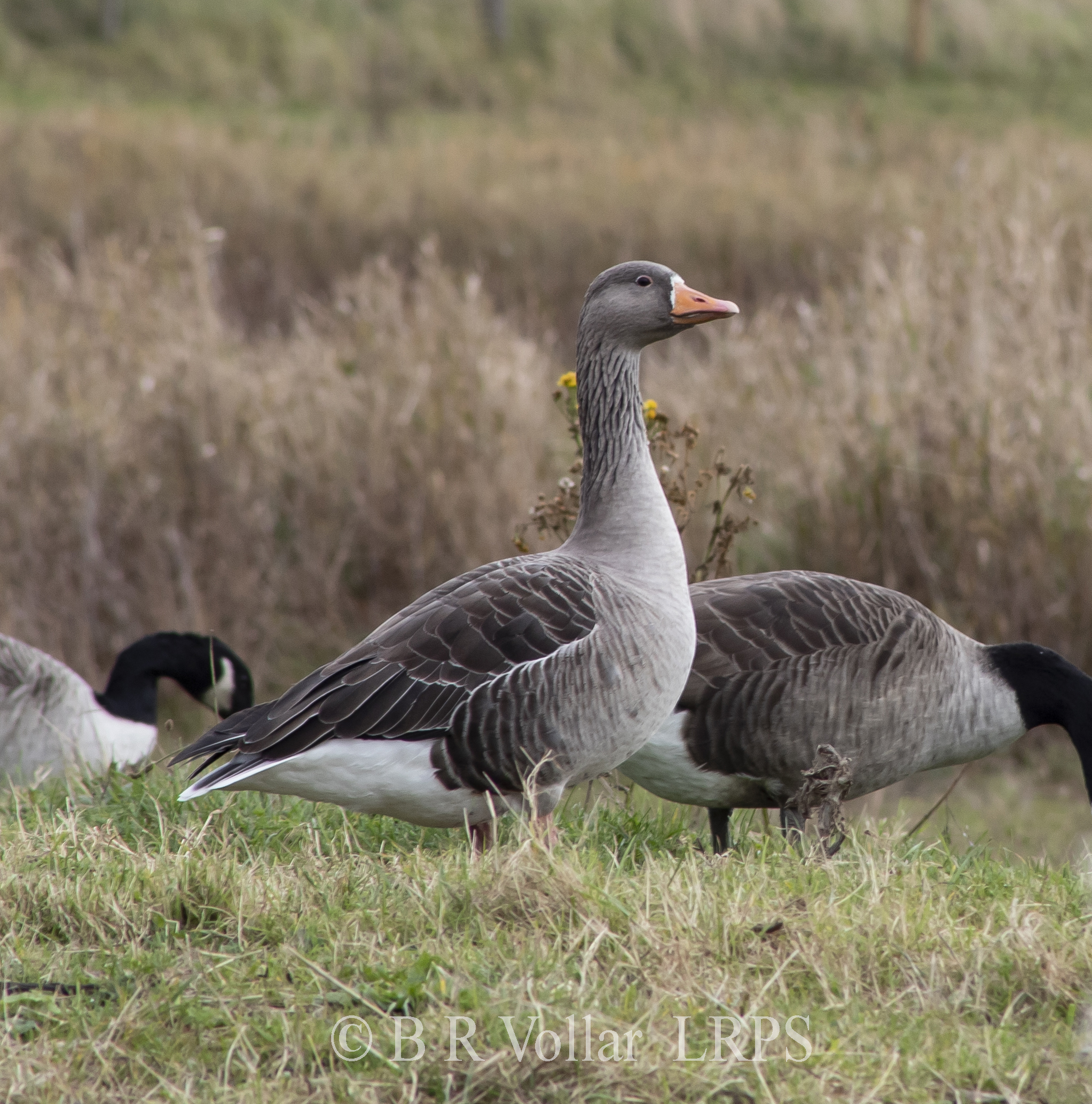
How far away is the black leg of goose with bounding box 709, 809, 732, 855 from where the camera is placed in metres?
4.86

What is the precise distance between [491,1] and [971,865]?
35.4 m

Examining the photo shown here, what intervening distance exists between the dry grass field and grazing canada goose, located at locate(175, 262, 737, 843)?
0.79 ft

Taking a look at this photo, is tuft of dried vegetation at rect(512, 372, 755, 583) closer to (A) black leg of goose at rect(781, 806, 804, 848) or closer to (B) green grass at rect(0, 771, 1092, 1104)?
(A) black leg of goose at rect(781, 806, 804, 848)

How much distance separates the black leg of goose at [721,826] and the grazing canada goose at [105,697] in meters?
2.31

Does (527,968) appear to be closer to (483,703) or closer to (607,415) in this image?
(483,703)

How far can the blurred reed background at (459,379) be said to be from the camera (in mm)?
8438

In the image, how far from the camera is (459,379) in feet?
31.1

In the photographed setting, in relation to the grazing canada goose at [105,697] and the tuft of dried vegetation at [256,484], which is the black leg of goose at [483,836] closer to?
the grazing canada goose at [105,697]

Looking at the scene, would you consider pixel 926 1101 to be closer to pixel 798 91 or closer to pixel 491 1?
pixel 798 91

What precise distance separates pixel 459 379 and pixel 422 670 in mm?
5613

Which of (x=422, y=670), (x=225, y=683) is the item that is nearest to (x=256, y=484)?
(x=225, y=683)

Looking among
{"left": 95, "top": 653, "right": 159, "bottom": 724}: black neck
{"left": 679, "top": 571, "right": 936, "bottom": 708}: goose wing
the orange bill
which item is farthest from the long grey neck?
{"left": 95, "top": 653, "right": 159, "bottom": 724}: black neck

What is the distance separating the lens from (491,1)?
35.9 meters

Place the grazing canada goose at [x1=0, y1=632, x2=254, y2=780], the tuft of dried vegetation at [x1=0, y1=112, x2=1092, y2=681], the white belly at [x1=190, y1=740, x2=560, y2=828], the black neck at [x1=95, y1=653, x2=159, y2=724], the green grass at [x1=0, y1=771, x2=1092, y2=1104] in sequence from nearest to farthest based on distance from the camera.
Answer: the green grass at [x1=0, y1=771, x2=1092, y2=1104] → the white belly at [x1=190, y1=740, x2=560, y2=828] → the grazing canada goose at [x1=0, y1=632, x2=254, y2=780] → the black neck at [x1=95, y1=653, x2=159, y2=724] → the tuft of dried vegetation at [x1=0, y1=112, x2=1092, y2=681]
